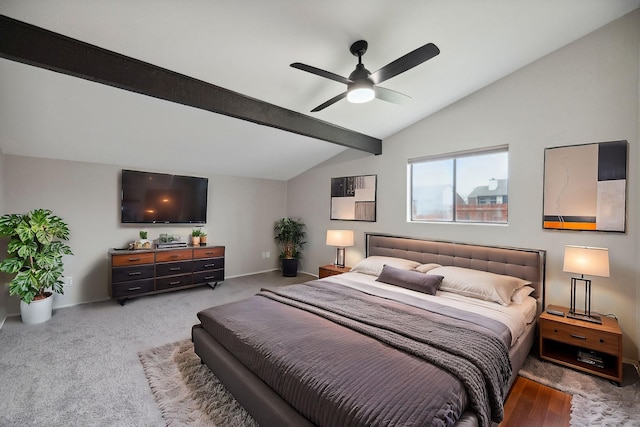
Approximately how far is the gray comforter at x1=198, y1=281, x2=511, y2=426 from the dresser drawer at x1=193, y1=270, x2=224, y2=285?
2.38m

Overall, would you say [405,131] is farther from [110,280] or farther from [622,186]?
[110,280]

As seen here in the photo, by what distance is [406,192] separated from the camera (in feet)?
14.1

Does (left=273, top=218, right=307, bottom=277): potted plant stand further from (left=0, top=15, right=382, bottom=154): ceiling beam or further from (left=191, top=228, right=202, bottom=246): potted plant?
(left=0, top=15, right=382, bottom=154): ceiling beam

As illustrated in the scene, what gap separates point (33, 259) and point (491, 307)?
201 inches

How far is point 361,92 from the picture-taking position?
239 centimetres

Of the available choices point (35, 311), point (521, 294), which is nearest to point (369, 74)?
point (521, 294)

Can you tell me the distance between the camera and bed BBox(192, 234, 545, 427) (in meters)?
1.44

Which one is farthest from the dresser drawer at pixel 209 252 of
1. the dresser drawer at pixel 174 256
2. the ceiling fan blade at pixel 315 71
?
the ceiling fan blade at pixel 315 71

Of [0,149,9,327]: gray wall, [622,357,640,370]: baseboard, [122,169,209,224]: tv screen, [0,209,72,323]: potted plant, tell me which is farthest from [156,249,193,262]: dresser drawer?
[622,357,640,370]: baseboard

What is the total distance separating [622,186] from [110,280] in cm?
618

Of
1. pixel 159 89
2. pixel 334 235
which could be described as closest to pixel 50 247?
pixel 159 89

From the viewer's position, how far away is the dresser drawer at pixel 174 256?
14.3 ft

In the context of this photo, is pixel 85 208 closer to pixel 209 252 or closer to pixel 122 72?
pixel 209 252

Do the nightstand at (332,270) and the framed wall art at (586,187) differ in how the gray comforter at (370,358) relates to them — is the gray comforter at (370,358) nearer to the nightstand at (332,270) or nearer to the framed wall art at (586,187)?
the framed wall art at (586,187)
